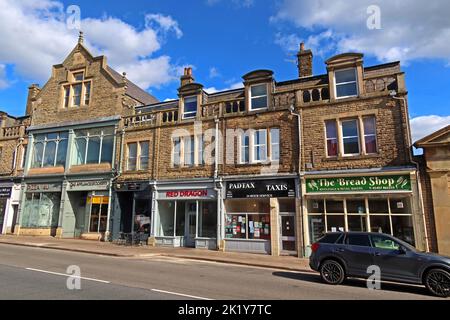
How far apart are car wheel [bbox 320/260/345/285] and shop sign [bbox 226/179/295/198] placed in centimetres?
725

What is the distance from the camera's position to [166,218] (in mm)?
20844

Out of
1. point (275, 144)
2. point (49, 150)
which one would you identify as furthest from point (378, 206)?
point (49, 150)

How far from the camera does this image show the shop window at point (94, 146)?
913 inches

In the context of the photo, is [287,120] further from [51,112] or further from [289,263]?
[51,112]

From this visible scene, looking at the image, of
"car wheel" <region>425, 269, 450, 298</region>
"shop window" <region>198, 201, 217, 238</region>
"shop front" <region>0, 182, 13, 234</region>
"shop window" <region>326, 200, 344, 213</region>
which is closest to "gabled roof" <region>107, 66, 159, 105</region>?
"shop window" <region>198, 201, 217, 238</region>

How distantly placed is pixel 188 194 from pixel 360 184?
9871mm

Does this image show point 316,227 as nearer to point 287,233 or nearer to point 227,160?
point 287,233

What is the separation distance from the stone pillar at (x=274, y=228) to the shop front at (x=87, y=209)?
11.3 meters

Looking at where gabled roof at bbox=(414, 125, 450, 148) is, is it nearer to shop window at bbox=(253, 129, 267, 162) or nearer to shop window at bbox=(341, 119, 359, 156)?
shop window at bbox=(341, 119, 359, 156)

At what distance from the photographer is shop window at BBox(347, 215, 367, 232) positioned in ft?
51.1

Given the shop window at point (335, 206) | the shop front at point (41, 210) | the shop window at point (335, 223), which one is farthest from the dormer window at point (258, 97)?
the shop front at point (41, 210)

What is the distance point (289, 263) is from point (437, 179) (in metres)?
7.63

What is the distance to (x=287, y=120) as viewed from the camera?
18.1 m
